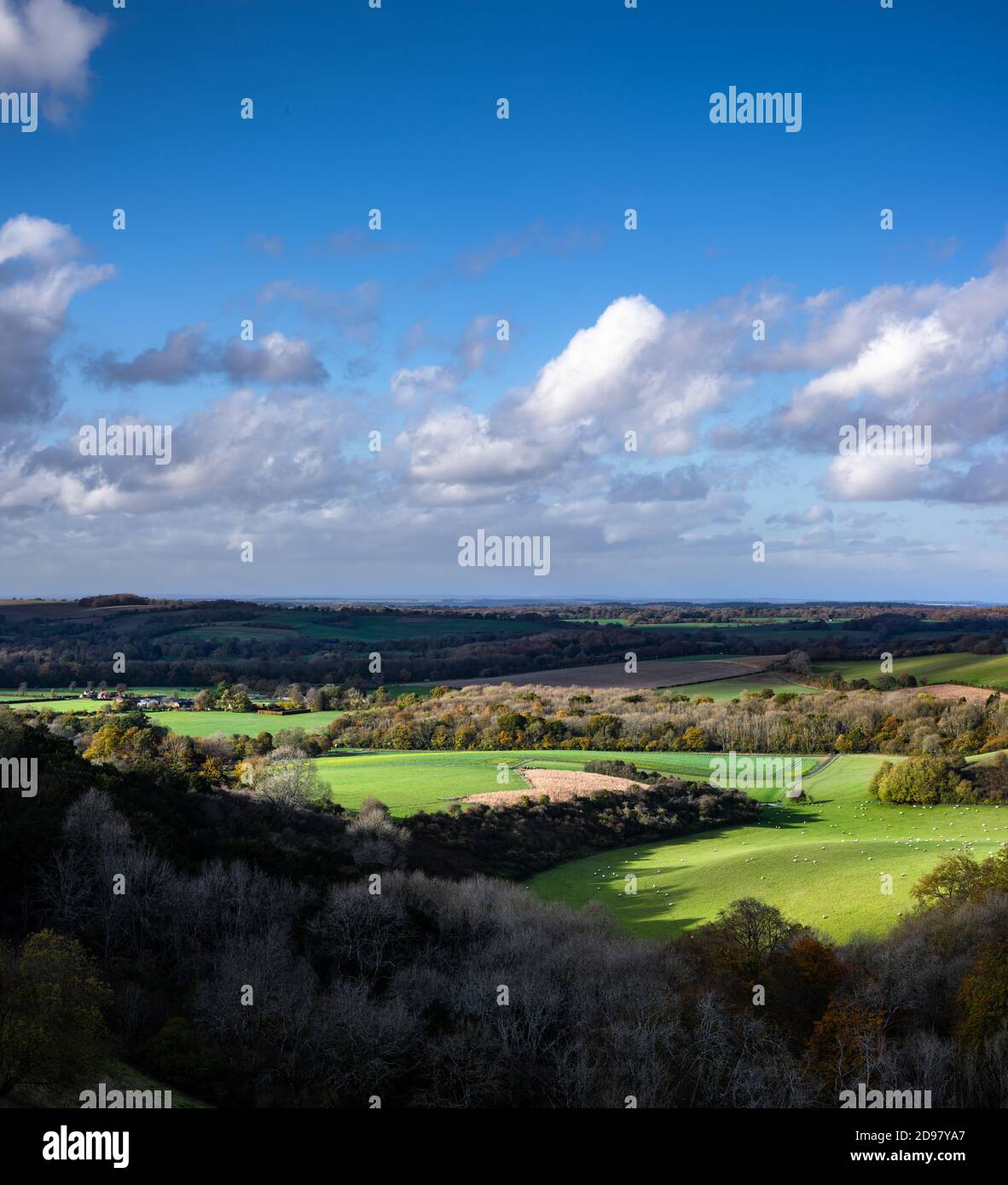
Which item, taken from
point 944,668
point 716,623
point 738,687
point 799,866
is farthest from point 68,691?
point 716,623

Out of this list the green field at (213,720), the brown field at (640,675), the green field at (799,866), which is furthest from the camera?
the brown field at (640,675)

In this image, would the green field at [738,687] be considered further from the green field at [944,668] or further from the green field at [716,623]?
the green field at [716,623]

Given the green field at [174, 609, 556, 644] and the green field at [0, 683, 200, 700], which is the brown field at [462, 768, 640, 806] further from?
the green field at [174, 609, 556, 644]

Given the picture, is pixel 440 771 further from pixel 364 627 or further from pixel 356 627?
pixel 364 627

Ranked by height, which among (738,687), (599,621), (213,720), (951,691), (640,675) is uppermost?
(599,621)

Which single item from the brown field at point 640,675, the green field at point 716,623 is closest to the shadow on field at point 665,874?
the brown field at point 640,675

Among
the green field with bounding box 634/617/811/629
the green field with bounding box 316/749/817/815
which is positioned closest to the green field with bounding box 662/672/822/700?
the green field with bounding box 316/749/817/815

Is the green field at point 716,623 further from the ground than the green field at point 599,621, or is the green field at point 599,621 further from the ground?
the green field at point 599,621
